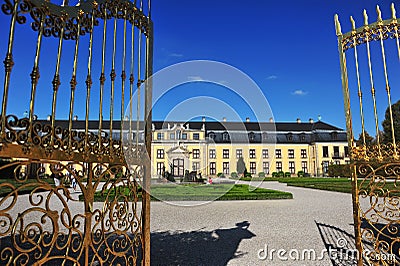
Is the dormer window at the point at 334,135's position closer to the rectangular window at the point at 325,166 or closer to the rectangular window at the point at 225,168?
the rectangular window at the point at 325,166

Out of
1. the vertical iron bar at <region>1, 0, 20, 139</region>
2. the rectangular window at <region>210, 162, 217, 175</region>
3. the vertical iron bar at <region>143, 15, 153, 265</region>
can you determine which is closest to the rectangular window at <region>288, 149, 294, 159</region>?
the rectangular window at <region>210, 162, 217, 175</region>

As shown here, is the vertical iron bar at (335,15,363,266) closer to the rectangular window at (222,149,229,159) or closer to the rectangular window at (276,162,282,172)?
the rectangular window at (222,149,229,159)

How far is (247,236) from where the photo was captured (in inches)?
195

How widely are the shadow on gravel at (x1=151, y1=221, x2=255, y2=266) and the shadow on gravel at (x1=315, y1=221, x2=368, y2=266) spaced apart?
3.90 feet

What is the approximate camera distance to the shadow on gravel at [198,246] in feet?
12.0

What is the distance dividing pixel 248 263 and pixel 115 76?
2.69m

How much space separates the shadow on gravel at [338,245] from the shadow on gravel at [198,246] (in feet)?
3.90

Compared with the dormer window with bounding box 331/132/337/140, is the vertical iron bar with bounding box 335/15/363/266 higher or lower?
lower

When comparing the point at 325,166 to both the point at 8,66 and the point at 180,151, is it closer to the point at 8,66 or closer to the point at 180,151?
the point at 180,151

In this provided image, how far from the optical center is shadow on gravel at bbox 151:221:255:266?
365 centimetres

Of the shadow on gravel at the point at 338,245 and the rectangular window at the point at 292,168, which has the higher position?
the rectangular window at the point at 292,168

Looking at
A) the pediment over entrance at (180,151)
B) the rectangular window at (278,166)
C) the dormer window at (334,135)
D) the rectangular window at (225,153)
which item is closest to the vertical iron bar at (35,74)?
the pediment over entrance at (180,151)

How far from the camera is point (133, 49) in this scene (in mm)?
2646

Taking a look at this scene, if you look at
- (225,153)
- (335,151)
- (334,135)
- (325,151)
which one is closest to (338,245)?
(225,153)
